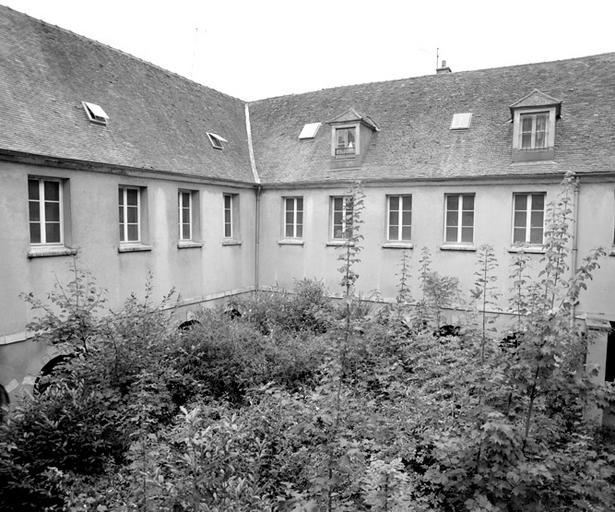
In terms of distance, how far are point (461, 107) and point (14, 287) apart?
50.2ft

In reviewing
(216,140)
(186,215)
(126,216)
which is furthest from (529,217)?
(126,216)

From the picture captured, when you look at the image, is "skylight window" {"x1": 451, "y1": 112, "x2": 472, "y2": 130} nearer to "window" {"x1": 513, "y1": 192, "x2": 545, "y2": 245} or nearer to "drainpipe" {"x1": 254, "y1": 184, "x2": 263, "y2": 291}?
"window" {"x1": 513, "y1": 192, "x2": 545, "y2": 245}

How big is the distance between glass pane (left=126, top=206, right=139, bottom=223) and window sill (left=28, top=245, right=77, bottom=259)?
2.35 meters

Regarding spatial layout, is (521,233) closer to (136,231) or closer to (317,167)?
(317,167)

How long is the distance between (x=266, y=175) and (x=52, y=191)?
875cm

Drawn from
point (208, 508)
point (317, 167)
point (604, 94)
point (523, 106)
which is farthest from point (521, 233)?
point (208, 508)

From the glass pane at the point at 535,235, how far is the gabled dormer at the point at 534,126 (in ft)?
7.23

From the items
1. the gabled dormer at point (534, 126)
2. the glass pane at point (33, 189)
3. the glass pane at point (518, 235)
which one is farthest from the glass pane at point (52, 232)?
the gabled dormer at point (534, 126)

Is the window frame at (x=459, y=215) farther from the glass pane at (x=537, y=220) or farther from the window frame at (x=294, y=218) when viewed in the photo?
the window frame at (x=294, y=218)

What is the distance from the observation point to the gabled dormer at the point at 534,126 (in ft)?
47.0

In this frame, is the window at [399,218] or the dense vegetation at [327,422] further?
the window at [399,218]

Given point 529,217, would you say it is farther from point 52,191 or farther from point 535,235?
point 52,191

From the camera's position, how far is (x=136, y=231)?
13961 mm

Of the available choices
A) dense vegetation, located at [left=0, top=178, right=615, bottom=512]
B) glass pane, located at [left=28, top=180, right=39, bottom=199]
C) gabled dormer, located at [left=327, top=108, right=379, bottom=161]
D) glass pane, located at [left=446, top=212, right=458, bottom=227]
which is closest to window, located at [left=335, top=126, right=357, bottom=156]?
gabled dormer, located at [left=327, top=108, right=379, bottom=161]
